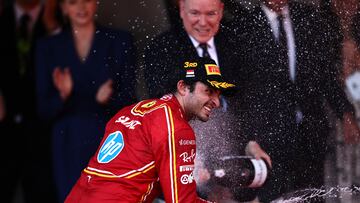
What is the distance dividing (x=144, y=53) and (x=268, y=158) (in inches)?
33.5

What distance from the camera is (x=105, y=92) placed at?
18.3 feet

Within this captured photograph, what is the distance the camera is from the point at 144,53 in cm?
540

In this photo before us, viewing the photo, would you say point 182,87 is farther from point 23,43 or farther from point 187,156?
point 23,43

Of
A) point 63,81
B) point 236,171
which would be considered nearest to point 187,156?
point 236,171

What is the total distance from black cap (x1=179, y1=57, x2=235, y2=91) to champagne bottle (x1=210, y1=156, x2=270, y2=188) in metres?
0.69

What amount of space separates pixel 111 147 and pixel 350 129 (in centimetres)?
161

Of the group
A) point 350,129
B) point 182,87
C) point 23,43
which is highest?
point 23,43

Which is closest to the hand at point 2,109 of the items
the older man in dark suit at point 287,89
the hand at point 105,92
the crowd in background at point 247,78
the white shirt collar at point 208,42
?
the crowd in background at point 247,78

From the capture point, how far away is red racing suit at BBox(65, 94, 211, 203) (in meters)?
4.46

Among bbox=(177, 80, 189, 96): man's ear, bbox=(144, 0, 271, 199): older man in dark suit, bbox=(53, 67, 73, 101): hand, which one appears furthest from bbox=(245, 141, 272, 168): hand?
bbox=(53, 67, 73, 101): hand

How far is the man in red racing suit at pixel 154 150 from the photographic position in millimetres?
4461

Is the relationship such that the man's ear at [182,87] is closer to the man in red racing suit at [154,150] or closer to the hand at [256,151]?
the man in red racing suit at [154,150]

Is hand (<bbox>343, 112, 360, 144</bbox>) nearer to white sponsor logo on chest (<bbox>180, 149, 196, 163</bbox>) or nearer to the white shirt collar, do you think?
the white shirt collar

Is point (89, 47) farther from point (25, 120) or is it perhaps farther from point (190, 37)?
point (25, 120)
